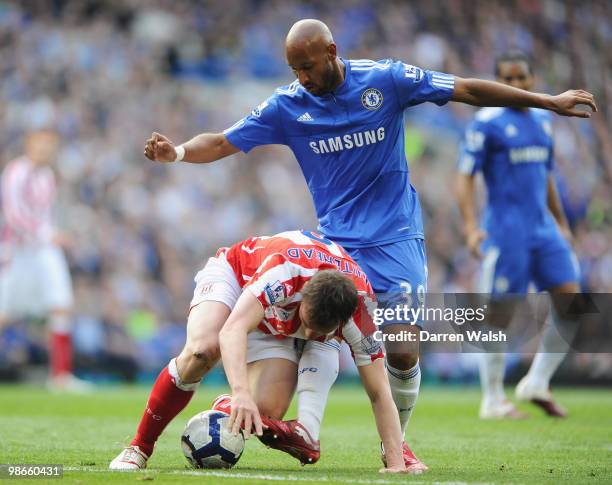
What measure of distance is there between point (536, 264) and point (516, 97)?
3.86 m

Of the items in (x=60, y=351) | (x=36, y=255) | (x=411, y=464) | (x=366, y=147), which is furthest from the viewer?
(x=36, y=255)

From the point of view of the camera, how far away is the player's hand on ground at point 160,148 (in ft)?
20.0

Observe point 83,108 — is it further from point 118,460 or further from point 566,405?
point 118,460

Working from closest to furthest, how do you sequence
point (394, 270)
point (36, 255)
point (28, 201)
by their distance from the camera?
point (394, 270), point (28, 201), point (36, 255)

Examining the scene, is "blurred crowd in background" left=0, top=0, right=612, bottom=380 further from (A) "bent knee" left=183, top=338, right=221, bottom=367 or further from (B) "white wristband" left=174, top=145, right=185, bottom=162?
(A) "bent knee" left=183, top=338, right=221, bottom=367

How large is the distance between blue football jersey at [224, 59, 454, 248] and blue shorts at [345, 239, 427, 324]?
0.17 feet

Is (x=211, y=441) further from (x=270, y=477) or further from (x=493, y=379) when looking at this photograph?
(x=493, y=379)

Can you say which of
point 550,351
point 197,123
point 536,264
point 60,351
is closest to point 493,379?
point 550,351

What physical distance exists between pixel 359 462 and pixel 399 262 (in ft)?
3.82

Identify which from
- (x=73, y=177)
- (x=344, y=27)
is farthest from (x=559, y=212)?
(x=344, y=27)

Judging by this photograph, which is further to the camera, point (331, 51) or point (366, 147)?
point (366, 147)

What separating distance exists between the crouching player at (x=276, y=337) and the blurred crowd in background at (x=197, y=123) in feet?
32.6

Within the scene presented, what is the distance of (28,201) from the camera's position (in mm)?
13516

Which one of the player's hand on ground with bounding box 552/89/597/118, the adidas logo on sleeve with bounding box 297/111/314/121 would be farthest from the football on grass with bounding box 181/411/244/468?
the player's hand on ground with bounding box 552/89/597/118
